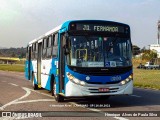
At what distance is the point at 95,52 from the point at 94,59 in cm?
26

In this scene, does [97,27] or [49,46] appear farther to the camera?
[49,46]

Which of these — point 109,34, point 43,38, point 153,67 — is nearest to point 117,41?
point 109,34

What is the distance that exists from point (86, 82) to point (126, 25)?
9.22 feet

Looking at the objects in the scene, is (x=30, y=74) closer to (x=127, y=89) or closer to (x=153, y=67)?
(x=127, y=89)

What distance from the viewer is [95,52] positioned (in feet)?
43.1

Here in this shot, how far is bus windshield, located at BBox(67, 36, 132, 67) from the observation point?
13.1 metres

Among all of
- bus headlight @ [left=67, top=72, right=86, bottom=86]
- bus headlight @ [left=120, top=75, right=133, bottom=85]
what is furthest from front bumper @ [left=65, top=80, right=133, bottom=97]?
bus headlight @ [left=120, top=75, right=133, bottom=85]

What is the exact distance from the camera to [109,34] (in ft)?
44.3

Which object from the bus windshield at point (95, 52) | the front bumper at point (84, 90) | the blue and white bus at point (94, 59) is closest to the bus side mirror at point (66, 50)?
the blue and white bus at point (94, 59)

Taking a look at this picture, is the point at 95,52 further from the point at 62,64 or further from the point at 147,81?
the point at 147,81

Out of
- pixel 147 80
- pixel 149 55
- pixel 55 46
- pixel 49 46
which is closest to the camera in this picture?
pixel 55 46

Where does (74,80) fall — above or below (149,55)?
below

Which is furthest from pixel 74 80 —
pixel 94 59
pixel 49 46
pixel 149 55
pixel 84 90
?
pixel 149 55

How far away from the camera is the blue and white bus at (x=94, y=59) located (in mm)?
12969
